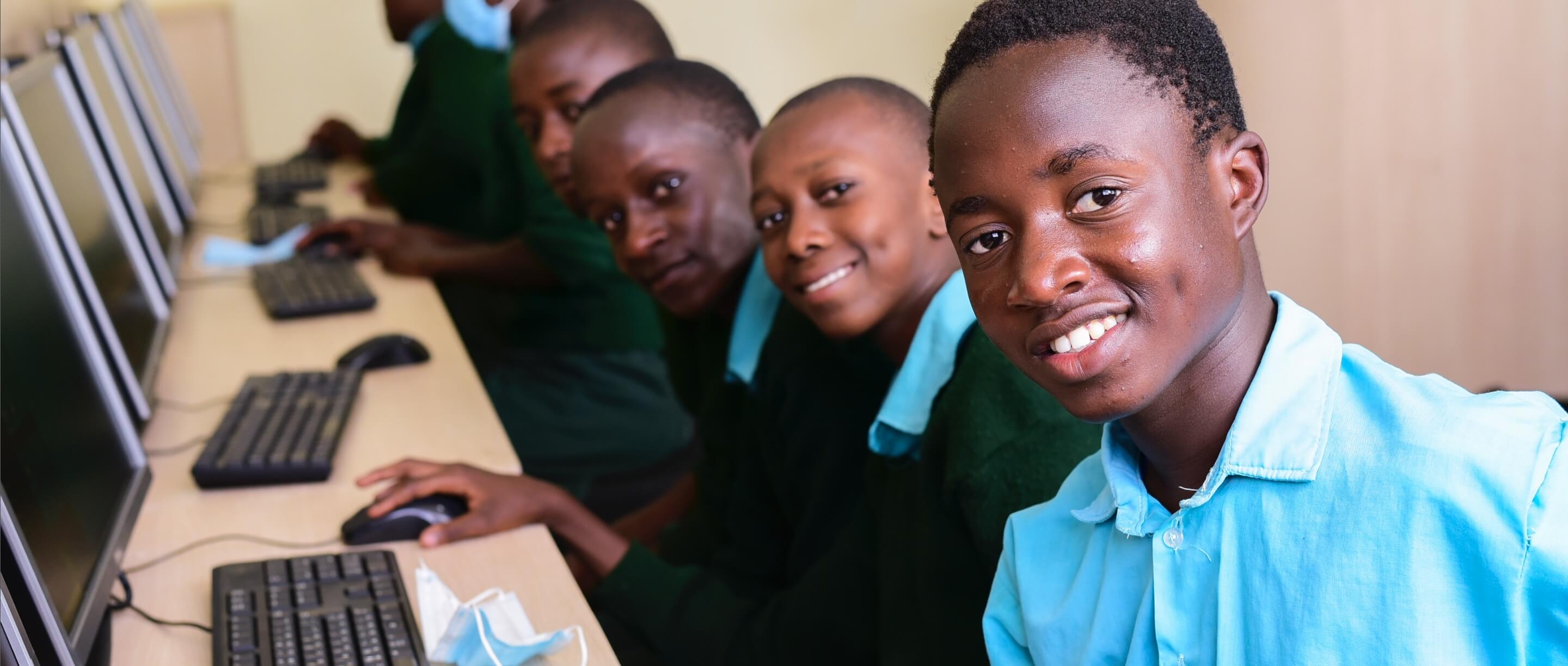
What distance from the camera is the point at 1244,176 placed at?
33.3 inches

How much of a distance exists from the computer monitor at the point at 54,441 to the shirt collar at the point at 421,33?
179cm

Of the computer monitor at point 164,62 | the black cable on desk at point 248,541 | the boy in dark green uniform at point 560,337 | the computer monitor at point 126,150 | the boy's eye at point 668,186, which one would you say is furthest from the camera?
the computer monitor at point 164,62

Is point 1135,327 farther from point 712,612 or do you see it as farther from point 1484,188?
point 1484,188

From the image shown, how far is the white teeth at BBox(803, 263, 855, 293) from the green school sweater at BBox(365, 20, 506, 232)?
5.01 ft

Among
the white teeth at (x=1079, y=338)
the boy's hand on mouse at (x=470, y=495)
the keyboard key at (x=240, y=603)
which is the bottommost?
the boy's hand on mouse at (x=470, y=495)

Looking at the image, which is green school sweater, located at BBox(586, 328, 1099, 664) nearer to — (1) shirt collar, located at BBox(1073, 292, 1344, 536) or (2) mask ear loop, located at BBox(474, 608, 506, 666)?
(1) shirt collar, located at BBox(1073, 292, 1344, 536)

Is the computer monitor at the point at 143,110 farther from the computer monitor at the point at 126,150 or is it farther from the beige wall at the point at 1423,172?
the beige wall at the point at 1423,172

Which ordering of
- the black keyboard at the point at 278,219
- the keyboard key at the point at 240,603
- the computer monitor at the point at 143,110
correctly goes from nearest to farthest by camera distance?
the keyboard key at the point at 240,603 < the computer monitor at the point at 143,110 < the black keyboard at the point at 278,219

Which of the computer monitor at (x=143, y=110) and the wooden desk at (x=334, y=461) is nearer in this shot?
the wooden desk at (x=334, y=461)

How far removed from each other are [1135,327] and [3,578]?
0.75 m

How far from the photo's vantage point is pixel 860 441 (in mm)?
1438

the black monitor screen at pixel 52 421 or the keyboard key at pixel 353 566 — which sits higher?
the black monitor screen at pixel 52 421

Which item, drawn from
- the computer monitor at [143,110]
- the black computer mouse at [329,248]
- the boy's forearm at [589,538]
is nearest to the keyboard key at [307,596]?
the boy's forearm at [589,538]

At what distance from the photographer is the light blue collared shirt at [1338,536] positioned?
71 centimetres
